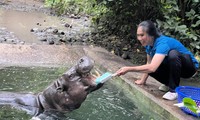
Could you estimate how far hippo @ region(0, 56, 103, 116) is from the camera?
4.32m

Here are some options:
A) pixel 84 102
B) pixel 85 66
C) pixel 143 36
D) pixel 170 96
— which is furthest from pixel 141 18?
pixel 85 66

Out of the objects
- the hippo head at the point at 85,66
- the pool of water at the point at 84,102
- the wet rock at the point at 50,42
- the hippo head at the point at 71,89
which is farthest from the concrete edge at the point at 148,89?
the hippo head at the point at 85,66

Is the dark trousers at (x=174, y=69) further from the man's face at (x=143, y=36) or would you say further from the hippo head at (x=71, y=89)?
the hippo head at (x=71, y=89)

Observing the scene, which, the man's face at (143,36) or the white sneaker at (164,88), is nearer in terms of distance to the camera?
the man's face at (143,36)

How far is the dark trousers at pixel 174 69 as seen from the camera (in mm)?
5203

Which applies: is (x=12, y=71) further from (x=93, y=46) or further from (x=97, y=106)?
(x=93, y=46)

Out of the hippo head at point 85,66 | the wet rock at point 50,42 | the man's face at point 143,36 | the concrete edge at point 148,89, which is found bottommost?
the concrete edge at point 148,89

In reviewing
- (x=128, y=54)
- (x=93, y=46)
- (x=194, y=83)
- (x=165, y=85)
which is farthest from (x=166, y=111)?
(x=93, y=46)

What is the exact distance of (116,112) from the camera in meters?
4.81

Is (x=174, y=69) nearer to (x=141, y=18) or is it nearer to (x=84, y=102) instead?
(x=84, y=102)

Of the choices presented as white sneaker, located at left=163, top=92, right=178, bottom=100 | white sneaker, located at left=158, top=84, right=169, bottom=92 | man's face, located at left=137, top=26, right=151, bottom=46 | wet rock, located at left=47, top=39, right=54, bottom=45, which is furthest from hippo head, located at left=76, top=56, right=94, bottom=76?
wet rock, located at left=47, top=39, right=54, bottom=45

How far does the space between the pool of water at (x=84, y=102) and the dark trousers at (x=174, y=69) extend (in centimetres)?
60

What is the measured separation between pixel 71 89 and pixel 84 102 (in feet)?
2.50

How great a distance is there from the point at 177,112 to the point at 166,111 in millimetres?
143
